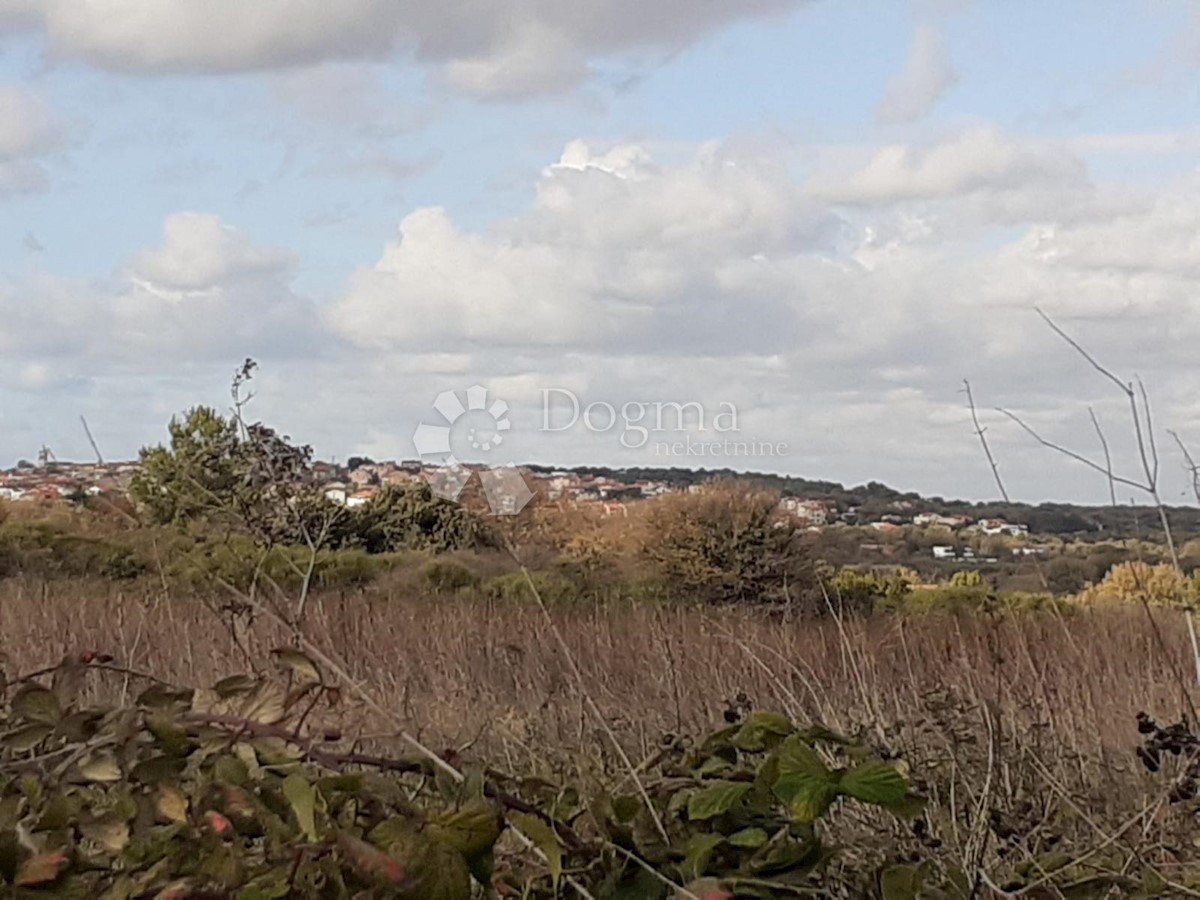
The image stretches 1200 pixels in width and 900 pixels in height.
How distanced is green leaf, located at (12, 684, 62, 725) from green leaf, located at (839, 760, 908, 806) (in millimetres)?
758

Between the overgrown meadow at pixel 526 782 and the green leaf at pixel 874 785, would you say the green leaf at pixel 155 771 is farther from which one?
the green leaf at pixel 874 785

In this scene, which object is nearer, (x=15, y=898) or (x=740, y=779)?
(x=15, y=898)

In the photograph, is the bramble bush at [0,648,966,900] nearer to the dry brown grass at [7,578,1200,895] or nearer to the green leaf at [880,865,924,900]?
the green leaf at [880,865,924,900]

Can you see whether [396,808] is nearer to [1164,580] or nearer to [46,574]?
[1164,580]

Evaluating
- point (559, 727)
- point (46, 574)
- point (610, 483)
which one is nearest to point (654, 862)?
point (559, 727)

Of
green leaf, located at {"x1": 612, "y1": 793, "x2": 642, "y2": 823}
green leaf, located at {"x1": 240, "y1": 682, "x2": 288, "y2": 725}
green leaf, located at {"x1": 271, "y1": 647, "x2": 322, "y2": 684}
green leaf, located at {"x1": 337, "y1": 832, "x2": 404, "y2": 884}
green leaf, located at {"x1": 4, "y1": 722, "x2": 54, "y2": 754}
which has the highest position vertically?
green leaf, located at {"x1": 271, "y1": 647, "x2": 322, "y2": 684}

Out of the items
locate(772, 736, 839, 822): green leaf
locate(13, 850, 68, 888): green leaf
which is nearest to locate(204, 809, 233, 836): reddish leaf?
locate(13, 850, 68, 888): green leaf

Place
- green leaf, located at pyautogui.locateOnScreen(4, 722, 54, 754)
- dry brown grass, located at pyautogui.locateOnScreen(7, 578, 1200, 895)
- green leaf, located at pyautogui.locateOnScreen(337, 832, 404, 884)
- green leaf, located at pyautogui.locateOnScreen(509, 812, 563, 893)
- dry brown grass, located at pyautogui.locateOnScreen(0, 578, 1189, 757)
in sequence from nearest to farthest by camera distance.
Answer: green leaf, located at pyautogui.locateOnScreen(337, 832, 404, 884) → green leaf, located at pyautogui.locateOnScreen(509, 812, 563, 893) → green leaf, located at pyautogui.locateOnScreen(4, 722, 54, 754) → dry brown grass, located at pyautogui.locateOnScreen(7, 578, 1200, 895) → dry brown grass, located at pyautogui.locateOnScreen(0, 578, 1189, 757)

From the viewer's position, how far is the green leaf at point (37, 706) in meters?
1.33

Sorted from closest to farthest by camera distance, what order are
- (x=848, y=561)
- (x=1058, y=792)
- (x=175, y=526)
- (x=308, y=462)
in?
(x=1058, y=792)
(x=308, y=462)
(x=175, y=526)
(x=848, y=561)

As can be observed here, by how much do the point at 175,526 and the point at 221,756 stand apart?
4.03 m

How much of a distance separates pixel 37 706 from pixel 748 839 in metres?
0.68

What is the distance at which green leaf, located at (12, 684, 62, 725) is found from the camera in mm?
1329

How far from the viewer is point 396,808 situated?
1195mm
